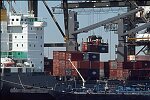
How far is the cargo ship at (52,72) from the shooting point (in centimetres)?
5000

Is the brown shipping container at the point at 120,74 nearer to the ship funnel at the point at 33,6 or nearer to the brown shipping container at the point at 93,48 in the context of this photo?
the brown shipping container at the point at 93,48

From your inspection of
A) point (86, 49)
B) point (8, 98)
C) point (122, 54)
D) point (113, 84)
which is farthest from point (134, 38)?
point (8, 98)

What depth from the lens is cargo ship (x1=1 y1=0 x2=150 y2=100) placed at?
50000 mm

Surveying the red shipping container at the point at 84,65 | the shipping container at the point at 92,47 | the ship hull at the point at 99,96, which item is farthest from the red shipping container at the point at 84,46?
the ship hull at the point at 99,96

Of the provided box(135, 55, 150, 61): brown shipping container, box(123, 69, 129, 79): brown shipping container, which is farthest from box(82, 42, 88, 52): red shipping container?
box(135, 55, 150, 61): brown shipping container

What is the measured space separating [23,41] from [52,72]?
8.03m

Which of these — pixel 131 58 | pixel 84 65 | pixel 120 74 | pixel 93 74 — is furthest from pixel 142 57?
pixel 84 65

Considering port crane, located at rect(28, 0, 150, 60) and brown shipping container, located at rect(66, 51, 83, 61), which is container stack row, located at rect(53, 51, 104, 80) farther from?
port crane, located at rect(28, 0, 150, 60)

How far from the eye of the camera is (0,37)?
52281mm

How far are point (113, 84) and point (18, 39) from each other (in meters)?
12.2

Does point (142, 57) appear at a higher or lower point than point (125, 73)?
higher

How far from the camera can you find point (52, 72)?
6044 centimetres

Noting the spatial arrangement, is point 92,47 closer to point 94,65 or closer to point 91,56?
point 91,56

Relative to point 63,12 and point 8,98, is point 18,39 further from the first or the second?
point 63,12
